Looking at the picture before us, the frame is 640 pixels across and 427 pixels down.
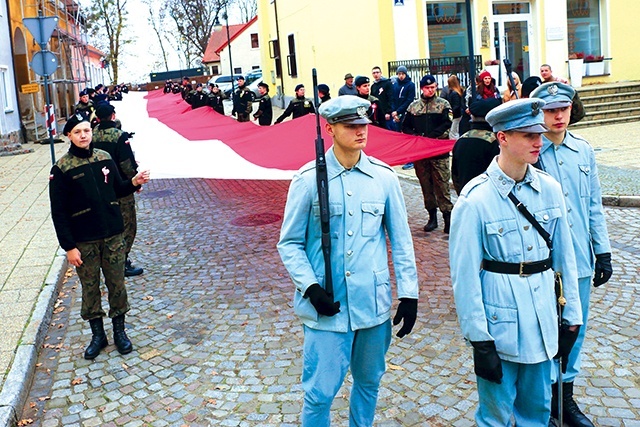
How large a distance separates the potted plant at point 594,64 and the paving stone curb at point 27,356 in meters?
20.6

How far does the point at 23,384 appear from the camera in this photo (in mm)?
5238

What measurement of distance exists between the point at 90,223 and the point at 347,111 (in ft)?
10.6

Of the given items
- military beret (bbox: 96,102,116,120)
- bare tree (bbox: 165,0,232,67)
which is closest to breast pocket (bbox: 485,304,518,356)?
military beret (bbox: 96,102,116,120)

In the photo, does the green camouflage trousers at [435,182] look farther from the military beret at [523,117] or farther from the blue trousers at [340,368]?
the military beret at [523,117]

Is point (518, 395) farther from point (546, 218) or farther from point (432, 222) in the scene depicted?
point (432, 222)

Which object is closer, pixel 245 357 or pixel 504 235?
pixel 504 235

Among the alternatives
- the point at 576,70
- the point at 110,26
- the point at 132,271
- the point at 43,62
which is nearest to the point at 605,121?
the point at 576,70

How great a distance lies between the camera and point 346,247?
3.56 metres

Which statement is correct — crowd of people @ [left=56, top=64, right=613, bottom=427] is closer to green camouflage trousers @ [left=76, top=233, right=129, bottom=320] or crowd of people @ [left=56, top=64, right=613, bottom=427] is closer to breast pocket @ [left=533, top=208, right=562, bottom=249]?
breast pocket @ [left=533, top=208, right=562, bottom=249]

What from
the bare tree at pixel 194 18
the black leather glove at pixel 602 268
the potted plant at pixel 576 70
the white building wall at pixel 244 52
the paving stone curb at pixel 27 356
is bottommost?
the paving stone curb at pixel 27 356

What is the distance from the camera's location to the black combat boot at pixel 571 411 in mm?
4180

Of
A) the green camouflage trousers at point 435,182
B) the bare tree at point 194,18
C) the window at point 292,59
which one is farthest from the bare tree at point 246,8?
the green camouflage trousers at point 435,182

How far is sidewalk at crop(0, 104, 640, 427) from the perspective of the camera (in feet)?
15.9

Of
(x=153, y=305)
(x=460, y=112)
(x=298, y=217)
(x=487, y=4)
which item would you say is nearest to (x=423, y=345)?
(x=298, y=217)
